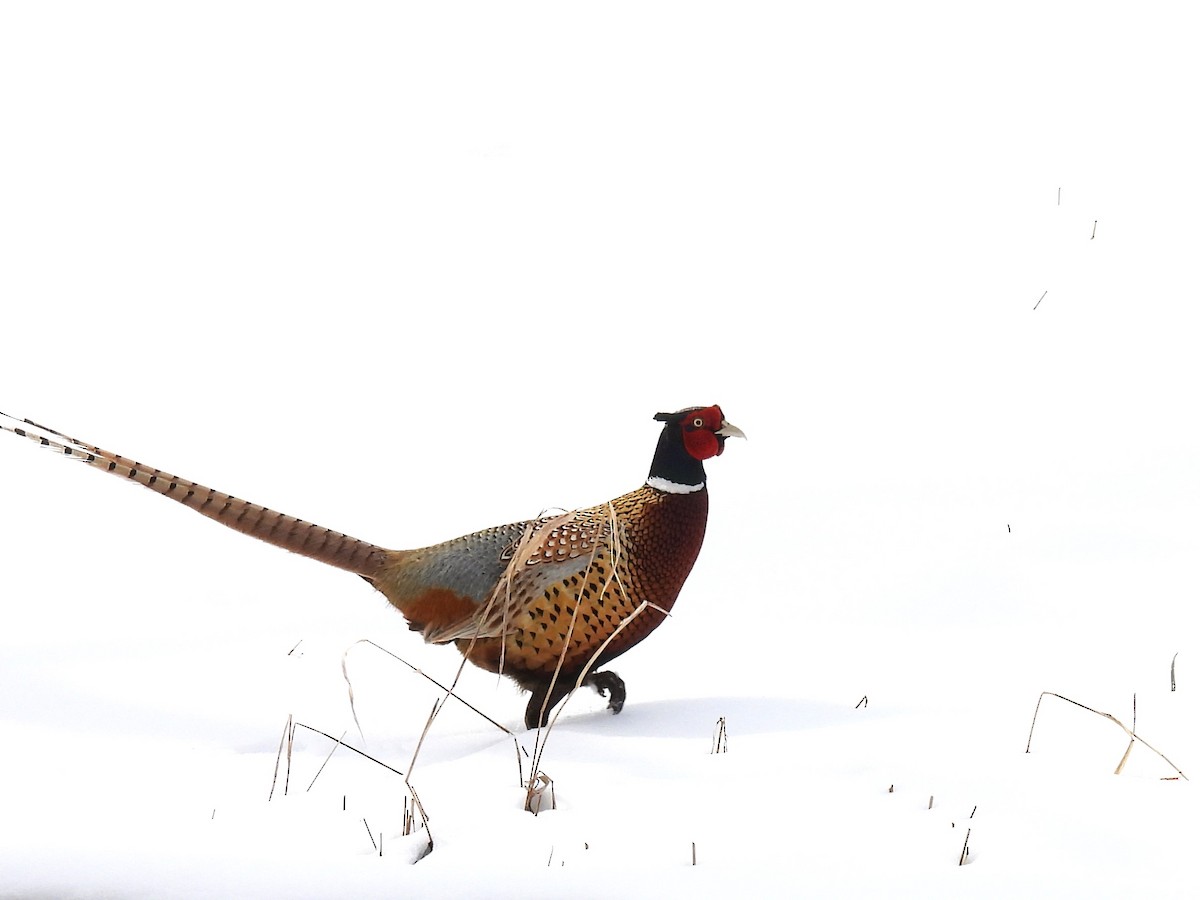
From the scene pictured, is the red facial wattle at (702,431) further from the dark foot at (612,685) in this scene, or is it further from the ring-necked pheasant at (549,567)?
the dark foot at (612,685)

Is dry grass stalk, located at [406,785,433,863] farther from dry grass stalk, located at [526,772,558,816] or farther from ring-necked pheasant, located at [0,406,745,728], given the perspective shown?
ring-necked pheasant, located at [0,406,745,728]

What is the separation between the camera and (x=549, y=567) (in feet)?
12.2

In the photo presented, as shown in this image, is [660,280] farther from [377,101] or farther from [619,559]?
[619,559]

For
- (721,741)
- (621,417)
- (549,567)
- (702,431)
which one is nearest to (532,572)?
(549,567)

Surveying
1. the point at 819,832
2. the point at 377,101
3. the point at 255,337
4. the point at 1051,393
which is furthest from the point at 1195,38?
the point at 819,832

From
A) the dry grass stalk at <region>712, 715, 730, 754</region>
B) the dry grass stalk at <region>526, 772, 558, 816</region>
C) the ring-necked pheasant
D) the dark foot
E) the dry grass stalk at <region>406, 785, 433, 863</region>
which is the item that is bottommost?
the dry grass stalk at <region>406, 785, 433, 863</region>

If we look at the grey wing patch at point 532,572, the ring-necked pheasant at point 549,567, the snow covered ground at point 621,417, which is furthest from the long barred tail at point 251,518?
the snow covered ground at point 621,417

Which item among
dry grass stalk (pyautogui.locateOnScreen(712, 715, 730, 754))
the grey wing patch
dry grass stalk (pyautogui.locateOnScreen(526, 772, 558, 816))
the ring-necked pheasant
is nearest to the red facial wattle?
the ring-necked pheasant

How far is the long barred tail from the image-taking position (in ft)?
11.6

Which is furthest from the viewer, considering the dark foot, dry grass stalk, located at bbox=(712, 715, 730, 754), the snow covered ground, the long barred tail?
the dark foot

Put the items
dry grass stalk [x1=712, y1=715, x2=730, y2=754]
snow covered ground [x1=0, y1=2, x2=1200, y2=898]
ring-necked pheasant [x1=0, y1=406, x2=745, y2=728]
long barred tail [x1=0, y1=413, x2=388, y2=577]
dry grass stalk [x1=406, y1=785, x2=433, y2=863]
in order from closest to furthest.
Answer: dry grass stalk [x1=406, y1=785, x2=433, y2=863] < snow covered ground [x1=0, y1=2, x2=1200, y2=898] < dry grass stalk [x1=712, y1=715, x2=730, y2=754] < long barred tail [x1=0, y1=413, x2=388, y2=577] < ring-necked pheasant [x1=0, y1=406, x2=745, y2=728]

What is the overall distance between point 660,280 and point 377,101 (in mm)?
3014

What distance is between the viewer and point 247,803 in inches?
121

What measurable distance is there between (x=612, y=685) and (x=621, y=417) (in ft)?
9.00
